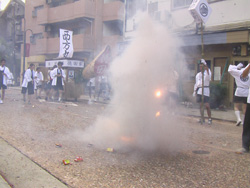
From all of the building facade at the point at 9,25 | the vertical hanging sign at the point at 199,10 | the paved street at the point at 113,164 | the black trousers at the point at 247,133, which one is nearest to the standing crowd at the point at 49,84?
the building facade at the point at 9,25

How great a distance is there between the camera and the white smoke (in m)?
Answer: 3.70

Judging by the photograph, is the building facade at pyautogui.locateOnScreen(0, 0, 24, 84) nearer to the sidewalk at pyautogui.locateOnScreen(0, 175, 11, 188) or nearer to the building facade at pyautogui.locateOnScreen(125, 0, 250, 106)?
the building facade at pyautogui.locateOnScreen(125, 0, 250, 106)

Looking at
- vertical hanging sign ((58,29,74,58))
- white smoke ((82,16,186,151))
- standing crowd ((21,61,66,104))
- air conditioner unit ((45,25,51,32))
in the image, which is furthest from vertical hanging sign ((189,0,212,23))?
air conditioner unit ((45,25,51,32))


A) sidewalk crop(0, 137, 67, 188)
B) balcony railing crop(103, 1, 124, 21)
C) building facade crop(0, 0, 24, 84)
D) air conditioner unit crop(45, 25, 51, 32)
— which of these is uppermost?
air conditioner unit crop(45, 25, 51, 32)

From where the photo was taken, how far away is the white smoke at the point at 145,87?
3.70m

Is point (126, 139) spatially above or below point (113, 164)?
above

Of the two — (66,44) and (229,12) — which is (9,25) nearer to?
(66,44)

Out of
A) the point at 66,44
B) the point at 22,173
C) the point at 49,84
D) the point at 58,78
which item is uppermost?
the point at 66,44

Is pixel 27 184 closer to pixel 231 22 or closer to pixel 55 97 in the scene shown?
pixel 231 22

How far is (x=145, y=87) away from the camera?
3.69 metres

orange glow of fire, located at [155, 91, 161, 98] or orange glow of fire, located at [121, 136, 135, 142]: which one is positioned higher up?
orange glow of fire, located at [155, 91, 161, 98]

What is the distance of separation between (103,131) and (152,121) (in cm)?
100

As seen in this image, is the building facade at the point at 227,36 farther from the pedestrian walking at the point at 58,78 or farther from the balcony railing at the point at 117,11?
the pedestrian walking at the point at 58,78

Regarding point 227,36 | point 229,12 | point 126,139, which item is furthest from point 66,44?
point 126,139
